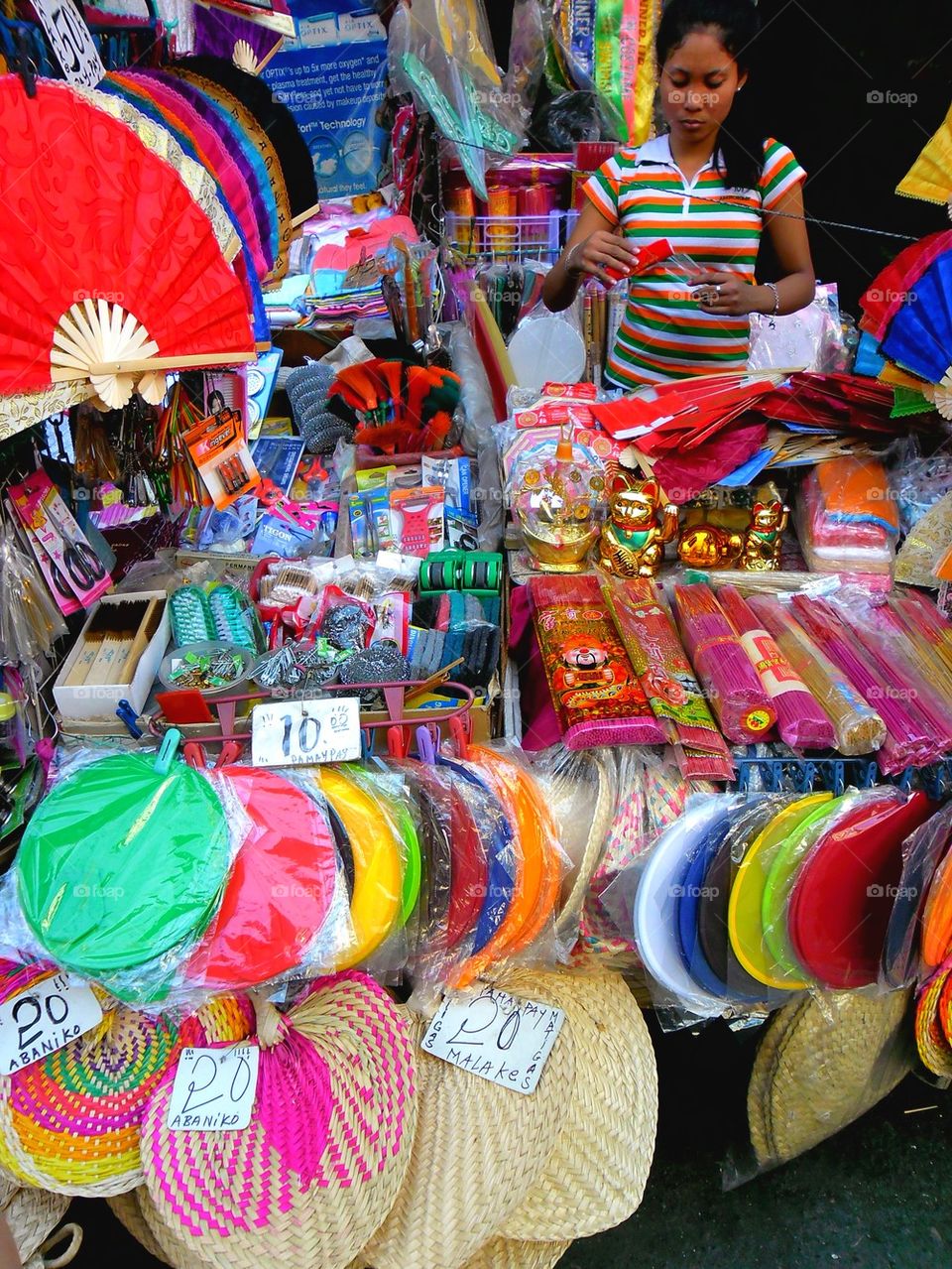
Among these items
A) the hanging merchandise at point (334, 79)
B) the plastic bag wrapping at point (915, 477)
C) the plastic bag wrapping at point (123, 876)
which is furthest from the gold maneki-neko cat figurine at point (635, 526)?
the hanging merchandise at point (334, 79)

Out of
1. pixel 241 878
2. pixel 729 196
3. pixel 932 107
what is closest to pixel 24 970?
pixel 241 878

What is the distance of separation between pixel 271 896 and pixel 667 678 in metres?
0.95

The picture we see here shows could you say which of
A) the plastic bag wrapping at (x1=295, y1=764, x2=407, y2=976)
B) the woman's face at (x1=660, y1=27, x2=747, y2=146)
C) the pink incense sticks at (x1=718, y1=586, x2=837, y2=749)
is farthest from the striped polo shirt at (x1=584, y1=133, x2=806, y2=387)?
the plastic bag wrapping at (x1=295, y1=764, x2=407, y2=976)

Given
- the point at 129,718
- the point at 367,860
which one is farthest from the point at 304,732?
the point at 129,718

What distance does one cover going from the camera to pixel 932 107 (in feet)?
11.2

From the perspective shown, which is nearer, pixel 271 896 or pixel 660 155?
pixel 271 896

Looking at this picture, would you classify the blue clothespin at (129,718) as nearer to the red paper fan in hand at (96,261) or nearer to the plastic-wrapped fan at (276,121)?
the red paper fan in hand at (96,261)

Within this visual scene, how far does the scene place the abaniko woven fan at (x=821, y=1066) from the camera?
203cm

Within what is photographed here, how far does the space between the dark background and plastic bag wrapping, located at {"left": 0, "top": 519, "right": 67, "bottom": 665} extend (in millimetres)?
3095

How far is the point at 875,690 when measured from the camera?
1.95 metres

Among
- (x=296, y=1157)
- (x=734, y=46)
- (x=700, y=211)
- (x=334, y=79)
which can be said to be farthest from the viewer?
(x=334, y=79)

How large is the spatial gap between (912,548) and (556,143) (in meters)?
3.46

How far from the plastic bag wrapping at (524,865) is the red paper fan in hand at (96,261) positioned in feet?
3.23

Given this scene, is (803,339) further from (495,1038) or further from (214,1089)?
(214,1089)
